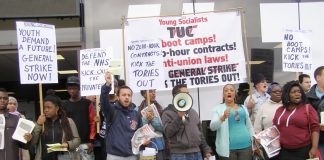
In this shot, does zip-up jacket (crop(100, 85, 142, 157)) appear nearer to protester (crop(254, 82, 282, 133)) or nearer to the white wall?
protester (crop(254, 82, 282, 133))

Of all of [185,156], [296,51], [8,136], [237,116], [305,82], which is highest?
[296,51]

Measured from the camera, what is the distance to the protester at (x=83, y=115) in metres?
7.19

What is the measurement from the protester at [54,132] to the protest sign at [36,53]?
45 cm

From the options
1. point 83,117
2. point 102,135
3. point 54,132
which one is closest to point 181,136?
point 102,135

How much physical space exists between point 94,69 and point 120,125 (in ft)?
4.55

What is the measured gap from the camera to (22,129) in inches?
239

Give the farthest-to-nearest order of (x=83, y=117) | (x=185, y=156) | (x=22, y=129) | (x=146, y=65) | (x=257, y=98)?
1. (x=257, y=98)
2. (x=83, y=117)
3. (x=146, y=65)
4. (x=185, y=156)
5. (x=22, y=129)

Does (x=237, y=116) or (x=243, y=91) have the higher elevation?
(x=243, y=91)

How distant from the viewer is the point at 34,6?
9.09 metres

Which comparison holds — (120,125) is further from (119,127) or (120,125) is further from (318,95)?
(318,95)

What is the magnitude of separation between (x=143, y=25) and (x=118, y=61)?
1.82m

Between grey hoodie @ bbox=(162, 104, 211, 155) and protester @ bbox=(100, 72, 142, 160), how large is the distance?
0.40 metres

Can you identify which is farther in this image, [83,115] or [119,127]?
[83,115]

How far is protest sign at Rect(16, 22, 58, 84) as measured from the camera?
657 centimetres
